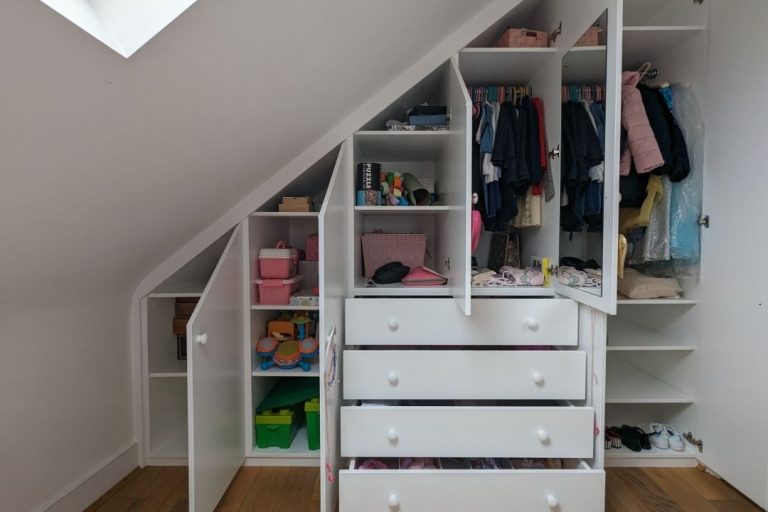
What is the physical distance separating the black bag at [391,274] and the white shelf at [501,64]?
96 cm

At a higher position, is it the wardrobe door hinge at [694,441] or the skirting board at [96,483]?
the wardrobe door hinge at [694,441]

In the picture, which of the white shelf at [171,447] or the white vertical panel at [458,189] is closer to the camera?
the white vertical panel at [458,189]

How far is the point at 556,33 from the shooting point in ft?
4.84

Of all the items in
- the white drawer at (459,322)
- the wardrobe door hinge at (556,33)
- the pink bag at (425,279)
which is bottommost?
the white drawer at (459,322)

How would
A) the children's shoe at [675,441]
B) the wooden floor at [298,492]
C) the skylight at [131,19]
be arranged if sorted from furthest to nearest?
the children's shoe at [675,441] < the wooden floor at [298,492] < the skylight at [131,19]

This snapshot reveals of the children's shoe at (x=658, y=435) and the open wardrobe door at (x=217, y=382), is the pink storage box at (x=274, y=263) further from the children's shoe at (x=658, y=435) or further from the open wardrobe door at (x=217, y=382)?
the children's shoe at (x=658, y=435)

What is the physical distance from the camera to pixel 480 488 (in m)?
1.20

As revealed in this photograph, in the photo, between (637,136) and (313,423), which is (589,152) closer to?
(637,136)

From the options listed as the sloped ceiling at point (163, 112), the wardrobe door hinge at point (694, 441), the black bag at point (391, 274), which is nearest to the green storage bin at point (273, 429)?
the black bag at point (391, 274)

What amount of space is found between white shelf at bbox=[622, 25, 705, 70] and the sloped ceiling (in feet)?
2.44

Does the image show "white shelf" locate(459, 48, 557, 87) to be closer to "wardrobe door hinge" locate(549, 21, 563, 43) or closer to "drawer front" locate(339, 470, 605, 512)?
"wardrobe door hinge" locate(549, 21, 563, 43)

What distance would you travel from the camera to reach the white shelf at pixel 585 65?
1173 mm

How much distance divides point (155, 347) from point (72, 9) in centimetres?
149

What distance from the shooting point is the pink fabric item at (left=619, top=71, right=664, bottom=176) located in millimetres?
1441
